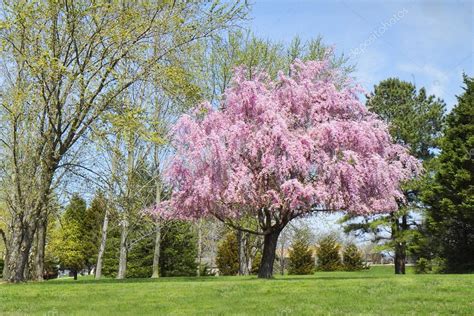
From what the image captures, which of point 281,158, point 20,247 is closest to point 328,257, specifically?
point 281,158

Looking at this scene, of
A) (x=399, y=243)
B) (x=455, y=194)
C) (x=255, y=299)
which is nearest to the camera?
(x=255, y=299)

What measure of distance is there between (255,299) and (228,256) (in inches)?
1313

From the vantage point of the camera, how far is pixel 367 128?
16719 millimetres

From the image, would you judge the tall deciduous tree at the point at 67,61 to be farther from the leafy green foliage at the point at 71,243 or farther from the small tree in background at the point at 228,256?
the leafy green foliage at the point at 71,243

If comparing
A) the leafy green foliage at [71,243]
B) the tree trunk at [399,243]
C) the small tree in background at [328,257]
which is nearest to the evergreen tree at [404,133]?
the tree trunk at [399,243]

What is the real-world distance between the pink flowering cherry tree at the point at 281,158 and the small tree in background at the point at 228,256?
25220mm

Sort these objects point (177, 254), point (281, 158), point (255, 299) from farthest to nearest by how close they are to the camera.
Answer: point (177, 254) < point (281, 158) < point (255, 299)

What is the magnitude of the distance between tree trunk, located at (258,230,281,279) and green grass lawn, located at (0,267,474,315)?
509cm

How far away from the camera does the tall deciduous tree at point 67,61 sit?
14.3 meters

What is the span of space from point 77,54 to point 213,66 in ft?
37.9

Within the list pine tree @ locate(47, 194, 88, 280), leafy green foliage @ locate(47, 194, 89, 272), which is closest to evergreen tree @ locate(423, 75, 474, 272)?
leafy green foliage @ locate(47, 194, 89, 272)

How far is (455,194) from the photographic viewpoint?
26469mm

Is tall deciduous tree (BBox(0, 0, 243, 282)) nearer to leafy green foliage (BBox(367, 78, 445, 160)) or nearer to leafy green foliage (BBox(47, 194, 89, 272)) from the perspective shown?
leafy green foliage (BBox(367, 78, 445, 160))

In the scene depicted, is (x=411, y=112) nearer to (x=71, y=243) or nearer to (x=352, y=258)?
(x=352, y=258)
